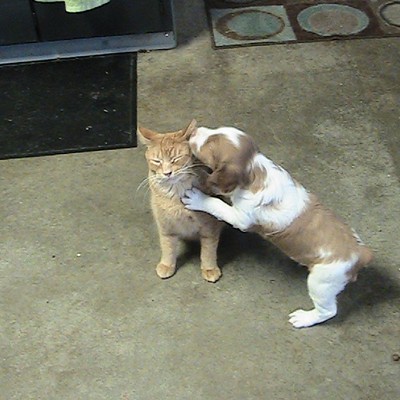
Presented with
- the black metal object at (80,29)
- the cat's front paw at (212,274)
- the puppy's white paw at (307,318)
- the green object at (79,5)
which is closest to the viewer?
the puppy's white paw at (307,318)

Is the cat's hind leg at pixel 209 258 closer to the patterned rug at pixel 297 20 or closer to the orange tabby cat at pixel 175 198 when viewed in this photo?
the orange tabby cat at pixel 175 198

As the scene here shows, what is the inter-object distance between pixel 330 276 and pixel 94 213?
77 centimetres

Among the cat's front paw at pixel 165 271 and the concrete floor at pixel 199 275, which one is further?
the cat's front paw at pixel 165 271

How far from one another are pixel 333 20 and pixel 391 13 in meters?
0.24

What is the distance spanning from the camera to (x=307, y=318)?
1730 millimetres

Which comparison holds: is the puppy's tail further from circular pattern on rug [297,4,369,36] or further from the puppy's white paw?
circular pattern on rug [297,4,369,36]

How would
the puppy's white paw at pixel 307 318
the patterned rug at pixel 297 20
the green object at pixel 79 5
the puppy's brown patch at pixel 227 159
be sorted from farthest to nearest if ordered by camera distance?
the patterned rug at pixel 297 20, the green object at pixel 79 5, the puppy's white paw at pixel 307 318, the puppy's brown patch at pixel 227 159

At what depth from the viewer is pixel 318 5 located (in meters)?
2.91

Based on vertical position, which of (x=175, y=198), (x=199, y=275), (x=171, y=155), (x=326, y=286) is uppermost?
(x=171, y=155)

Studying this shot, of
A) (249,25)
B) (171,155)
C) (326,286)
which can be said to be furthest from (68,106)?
(326,286)

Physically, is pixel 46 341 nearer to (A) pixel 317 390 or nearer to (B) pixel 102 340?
(B) pixel 102 340

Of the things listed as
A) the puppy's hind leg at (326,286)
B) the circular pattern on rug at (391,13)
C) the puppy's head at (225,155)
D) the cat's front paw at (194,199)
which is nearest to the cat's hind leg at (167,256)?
the cat's front paw at (194,199)

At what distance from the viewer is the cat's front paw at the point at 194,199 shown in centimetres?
168

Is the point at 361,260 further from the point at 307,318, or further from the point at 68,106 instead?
the point at 68,106
